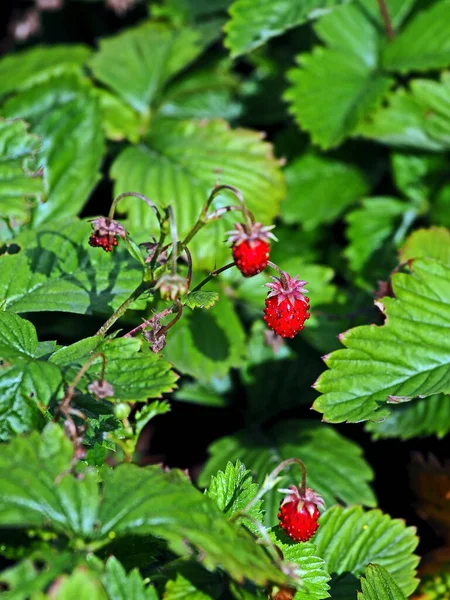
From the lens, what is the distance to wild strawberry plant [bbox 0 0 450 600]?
1338 mm

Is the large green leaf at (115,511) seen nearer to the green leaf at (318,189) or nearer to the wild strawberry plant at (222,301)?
the wild strawberry plant at (222,301)

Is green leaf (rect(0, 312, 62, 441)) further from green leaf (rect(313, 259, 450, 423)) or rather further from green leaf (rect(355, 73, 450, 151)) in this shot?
green leaf (rect(355, 73, 450, 151))

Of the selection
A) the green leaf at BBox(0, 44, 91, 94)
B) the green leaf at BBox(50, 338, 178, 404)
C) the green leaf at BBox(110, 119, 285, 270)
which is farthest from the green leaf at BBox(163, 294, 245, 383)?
the green leaf at BBox(0, 44, 91, 94)

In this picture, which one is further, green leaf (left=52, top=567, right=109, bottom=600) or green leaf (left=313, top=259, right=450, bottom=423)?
green leaf (left=313, top=259, right=450, bottom=423)

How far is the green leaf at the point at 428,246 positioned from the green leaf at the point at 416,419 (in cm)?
47

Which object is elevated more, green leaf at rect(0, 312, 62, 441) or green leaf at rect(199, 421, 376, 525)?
green leaf at rect(0, 312, 62, 441)

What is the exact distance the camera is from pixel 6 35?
426 centimetres

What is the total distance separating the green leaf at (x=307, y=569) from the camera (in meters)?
1.53

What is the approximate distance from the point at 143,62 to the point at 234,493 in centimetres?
218

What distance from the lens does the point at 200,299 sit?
1.52 metres

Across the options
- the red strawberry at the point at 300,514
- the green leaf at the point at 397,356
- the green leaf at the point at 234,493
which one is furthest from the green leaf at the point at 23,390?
the green leaf at the point at 397,356

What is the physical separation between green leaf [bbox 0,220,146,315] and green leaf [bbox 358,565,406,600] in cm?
81

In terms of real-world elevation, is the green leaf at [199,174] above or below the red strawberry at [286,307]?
below

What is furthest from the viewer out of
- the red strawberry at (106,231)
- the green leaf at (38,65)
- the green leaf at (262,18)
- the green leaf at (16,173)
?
the green leaf at (38,65)
